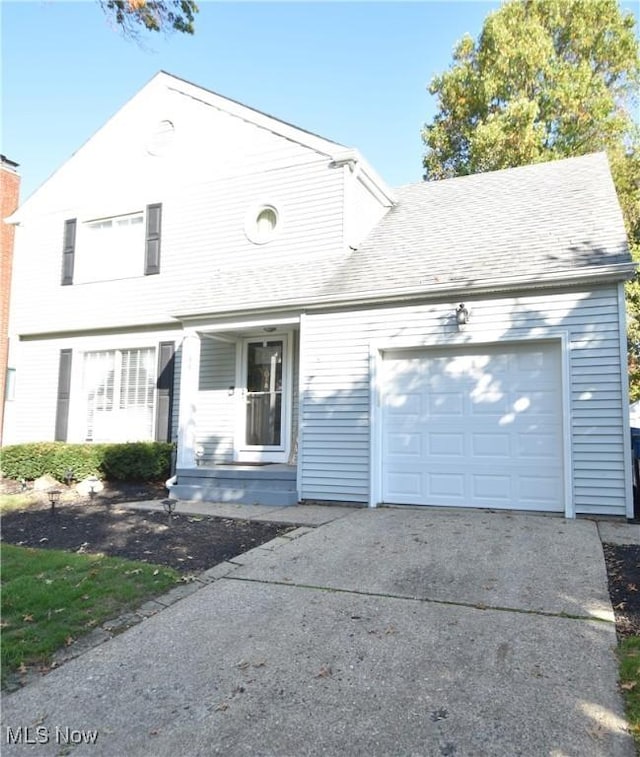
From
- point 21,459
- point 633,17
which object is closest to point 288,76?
point 21,459

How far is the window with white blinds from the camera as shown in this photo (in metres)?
11.3

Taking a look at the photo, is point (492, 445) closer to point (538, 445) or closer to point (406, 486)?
point (538, 445)

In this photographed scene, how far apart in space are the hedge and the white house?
682 millimetres

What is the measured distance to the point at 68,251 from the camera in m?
12.3

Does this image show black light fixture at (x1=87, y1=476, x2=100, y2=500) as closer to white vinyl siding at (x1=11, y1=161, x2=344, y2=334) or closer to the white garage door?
white vinyl siding at (x1=11, y1=161, x2=344, y2=334)

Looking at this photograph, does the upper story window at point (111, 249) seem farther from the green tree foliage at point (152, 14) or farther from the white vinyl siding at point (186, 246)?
the green tree foliage at point (152, 14)

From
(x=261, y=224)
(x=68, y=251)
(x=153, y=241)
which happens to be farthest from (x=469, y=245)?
(x=68, y=251)

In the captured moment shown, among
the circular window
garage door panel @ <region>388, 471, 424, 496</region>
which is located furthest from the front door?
garage door panel @ <region>388, 471, 424, 496</region>

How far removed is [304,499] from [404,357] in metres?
2.56

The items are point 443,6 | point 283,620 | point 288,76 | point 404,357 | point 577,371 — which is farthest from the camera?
point 443,6

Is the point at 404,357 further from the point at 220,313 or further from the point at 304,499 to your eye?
the point at 220,313

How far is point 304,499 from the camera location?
8375mm

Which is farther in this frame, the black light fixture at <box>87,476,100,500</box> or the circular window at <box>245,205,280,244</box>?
the circular window at <box>245,205,280,244</box>

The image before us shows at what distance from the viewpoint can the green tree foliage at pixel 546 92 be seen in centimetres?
1720
